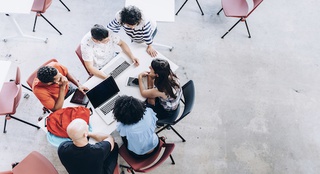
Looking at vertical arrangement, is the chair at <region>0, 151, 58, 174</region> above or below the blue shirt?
below

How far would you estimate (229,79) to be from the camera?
371cm

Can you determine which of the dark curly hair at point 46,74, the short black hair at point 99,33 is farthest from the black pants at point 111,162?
the short black hair at point 99,33

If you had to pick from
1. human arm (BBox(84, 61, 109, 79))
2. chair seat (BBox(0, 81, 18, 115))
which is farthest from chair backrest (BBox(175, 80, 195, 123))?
chair seat (BBox(0, 81, 18, 115))

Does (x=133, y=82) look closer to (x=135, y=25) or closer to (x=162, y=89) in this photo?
(x=162, y=89)

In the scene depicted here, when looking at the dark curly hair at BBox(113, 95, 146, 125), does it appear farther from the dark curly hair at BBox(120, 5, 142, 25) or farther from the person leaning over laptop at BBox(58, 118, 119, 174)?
the dark curly hair at BBox(120, 5, 142, 25)

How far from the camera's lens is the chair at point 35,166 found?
96.6 inches

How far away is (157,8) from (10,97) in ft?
6.41

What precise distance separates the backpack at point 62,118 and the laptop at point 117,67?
20.4 inches

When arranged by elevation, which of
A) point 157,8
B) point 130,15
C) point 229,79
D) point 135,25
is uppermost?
point 130,15

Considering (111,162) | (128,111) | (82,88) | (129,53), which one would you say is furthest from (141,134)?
(129,53)

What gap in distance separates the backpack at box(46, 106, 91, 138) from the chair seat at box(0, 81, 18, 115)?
0.68 meters

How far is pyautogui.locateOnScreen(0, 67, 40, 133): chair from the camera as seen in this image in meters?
2.83

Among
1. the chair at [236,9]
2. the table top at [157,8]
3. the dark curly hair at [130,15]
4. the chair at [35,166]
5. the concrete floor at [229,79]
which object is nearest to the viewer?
the chair at [35,166]

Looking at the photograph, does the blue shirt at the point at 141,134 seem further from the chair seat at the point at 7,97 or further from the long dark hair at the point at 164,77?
the chair seat at the point at 7,97
